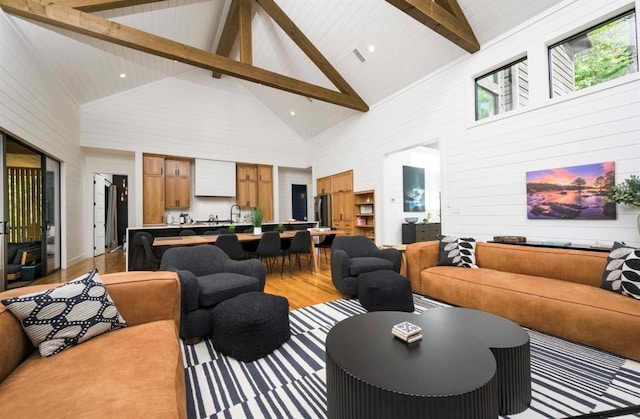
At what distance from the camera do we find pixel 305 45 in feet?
18.6

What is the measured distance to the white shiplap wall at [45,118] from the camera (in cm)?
347

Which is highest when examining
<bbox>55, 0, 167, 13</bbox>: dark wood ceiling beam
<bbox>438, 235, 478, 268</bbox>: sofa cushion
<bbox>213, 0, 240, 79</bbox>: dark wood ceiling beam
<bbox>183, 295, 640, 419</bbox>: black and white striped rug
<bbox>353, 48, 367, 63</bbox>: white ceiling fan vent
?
<bbox>213, 0, 240, 79</bbox>: dark wood ceiling beam

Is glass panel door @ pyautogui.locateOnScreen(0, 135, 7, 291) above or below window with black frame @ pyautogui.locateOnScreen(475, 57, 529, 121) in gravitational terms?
below

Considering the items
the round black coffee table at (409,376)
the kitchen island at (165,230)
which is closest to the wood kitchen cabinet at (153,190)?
the kitchen island at (165,230)

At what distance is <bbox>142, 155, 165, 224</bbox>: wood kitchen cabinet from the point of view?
22.6 ft

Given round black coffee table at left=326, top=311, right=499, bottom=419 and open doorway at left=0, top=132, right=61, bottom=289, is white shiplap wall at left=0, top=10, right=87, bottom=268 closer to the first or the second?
open doorway at left=0, top=132, right=61, bottom=289

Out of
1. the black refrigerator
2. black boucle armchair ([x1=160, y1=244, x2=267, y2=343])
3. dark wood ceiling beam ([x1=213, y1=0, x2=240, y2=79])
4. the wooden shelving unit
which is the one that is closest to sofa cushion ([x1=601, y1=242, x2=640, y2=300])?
black boucle armchair ([x1=160, y1=244, x2=267, y2=343])

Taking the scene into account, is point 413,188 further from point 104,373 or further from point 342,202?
point 104,373

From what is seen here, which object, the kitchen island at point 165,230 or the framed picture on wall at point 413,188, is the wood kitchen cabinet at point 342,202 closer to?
the kitchen island at point 165,230

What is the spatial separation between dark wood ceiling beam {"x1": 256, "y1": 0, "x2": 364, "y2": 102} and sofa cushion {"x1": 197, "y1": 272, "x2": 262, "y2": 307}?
16.6 feet

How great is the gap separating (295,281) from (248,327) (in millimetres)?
2287

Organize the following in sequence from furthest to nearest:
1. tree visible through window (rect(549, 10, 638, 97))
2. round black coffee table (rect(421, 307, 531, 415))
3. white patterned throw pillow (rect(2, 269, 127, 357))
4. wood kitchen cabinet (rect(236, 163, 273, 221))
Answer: wood kitchen cabinet (rect(236, 163, 273, 221)) < tree visible through window (rect(549, 10, 638, 97)) < round black coffee table (rect(421, 307, 531, 415)) < white patterned throw pillow (rect(2, 269, 127, 357))

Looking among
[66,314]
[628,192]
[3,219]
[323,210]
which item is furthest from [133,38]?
[628,192]

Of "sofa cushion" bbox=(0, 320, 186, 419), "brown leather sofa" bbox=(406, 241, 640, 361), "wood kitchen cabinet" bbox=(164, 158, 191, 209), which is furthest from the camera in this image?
"wood kitchen cabinet" bbox=(164, 158, 191, 209)
